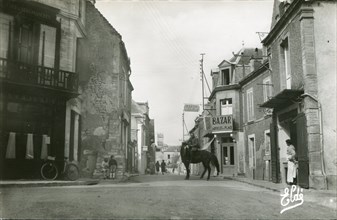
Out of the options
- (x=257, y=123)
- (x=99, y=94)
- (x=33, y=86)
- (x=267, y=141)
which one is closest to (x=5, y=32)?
(x=33, y=86)

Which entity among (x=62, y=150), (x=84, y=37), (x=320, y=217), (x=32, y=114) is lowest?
(x=320, y=217)

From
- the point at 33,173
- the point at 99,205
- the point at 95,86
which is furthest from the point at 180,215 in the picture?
the point at 95,86

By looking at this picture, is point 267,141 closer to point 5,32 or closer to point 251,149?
point 251,149

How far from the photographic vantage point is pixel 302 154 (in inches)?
526

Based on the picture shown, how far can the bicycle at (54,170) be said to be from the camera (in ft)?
45.2

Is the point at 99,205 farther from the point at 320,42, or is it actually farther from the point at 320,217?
the point at 320,42

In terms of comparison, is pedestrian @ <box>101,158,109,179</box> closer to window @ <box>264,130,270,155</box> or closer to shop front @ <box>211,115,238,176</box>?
window @ <box>264,130,270,155</box>

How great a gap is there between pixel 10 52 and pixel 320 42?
11.3 metres

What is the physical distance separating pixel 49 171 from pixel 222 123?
1901 centimetres

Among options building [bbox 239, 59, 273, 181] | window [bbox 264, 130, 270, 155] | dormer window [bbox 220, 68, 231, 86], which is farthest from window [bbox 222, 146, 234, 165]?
window [bbox 264, 130, 270, 155]

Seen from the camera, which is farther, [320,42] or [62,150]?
[62,150]

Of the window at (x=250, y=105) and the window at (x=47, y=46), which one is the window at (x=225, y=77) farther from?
the window at (x=47, y=46)

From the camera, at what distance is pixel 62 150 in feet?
48.8

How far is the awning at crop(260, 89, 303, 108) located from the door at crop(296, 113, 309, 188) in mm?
882
